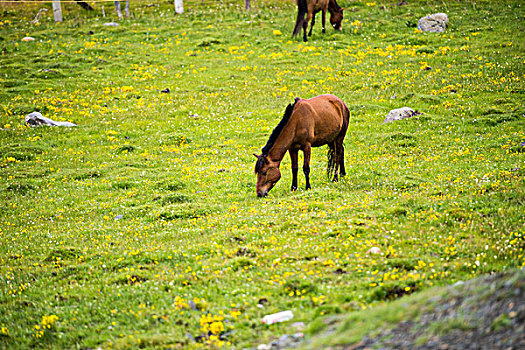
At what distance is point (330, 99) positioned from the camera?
16016 millimetres

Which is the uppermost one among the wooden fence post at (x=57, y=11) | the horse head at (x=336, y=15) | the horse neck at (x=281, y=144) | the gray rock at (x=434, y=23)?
the wooden fence post at (x=57, y=11)

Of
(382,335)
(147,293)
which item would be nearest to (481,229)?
(382,335)

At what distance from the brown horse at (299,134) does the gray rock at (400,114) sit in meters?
7.80

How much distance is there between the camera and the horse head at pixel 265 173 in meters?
14.4

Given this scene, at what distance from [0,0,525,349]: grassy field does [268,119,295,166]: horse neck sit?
4.50ft

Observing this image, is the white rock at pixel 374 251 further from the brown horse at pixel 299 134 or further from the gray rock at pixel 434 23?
the gray rock at pixel 434 23

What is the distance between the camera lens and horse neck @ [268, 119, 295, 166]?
14461 mm

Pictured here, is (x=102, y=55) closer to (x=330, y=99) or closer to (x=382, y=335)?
(x=330, y=99)

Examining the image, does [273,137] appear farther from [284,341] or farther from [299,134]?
[284,341]

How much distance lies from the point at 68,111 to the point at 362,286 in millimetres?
24314

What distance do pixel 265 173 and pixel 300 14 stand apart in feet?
86.8

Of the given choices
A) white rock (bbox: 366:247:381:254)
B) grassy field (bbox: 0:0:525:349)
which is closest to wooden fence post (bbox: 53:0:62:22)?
grassy field (bbox: 0:0:525:349)

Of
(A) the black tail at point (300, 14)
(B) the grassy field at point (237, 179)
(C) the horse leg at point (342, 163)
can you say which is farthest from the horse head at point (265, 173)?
(A) the black tail at point (300, 14)

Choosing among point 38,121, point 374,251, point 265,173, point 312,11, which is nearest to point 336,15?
point 312,11
